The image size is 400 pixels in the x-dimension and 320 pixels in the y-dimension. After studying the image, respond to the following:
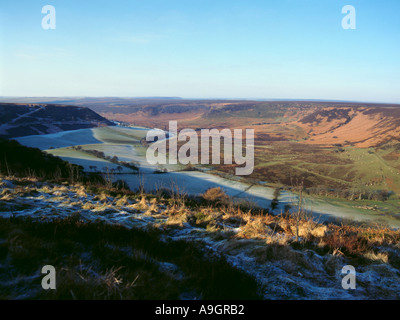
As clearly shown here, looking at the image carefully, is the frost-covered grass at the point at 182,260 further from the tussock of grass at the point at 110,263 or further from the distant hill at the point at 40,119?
the distant hill at the point at 40,119

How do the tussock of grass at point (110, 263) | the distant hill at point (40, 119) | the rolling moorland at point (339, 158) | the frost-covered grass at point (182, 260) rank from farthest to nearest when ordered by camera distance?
1. the distant hill at point (40, 119)
2. the rolling moorland at point (339, 158)
3. the frost-covered grass at point (182, 260)
4. the tussock of grass at point (110, 263)

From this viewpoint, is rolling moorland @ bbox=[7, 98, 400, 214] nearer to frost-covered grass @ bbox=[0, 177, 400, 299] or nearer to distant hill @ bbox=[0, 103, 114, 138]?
frost-covered grass @ bbox=[0, 177, 400, 299]

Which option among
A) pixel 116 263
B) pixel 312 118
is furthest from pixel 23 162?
pixel 312 118

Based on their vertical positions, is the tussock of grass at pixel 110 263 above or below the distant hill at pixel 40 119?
below

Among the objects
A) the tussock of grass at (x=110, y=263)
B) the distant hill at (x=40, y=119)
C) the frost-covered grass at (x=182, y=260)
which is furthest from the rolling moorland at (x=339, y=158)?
the distant hill at (x=40, y=119)

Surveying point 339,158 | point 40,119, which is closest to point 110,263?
point 339,158

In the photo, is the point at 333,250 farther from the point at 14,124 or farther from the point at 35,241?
the point at 14,124

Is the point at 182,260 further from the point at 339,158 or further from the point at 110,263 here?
the point at 339,158

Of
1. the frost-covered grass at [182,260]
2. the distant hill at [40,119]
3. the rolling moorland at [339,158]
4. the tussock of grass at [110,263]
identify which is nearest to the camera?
the tussock of grass at [110,263]
